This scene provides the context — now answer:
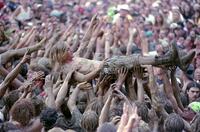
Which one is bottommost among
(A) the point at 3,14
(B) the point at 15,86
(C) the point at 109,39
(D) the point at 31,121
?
(A) the point at 3,14

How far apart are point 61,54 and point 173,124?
7.47 feet

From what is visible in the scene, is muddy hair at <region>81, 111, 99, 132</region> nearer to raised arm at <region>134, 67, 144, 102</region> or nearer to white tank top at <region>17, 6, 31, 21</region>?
raised arm at <region>134, 67, 144, 102</region>

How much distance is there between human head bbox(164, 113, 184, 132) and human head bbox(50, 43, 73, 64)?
7.03 ft

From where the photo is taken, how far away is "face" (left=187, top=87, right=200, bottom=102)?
348 inches

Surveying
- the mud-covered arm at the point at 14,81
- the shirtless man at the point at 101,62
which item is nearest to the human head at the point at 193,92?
the shirtless man at the point at 101,62

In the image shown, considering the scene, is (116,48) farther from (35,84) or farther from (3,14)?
(3,14)

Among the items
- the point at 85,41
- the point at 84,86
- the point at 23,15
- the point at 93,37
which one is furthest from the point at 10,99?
the point at 23,15

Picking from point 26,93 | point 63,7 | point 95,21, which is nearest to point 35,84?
point 26,93

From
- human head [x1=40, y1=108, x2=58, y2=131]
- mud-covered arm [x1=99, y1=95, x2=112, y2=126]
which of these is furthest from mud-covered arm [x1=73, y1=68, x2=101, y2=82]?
human head [x1=40, y1=108, x2=58, y2=131]

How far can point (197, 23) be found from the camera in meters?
17.6

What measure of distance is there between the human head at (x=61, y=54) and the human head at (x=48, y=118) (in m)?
1.89

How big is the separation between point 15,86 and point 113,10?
416 inches

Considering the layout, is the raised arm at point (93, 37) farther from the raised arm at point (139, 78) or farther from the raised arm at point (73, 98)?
the raised arm at point (139, 78)

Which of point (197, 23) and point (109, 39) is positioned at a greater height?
point (109, 39)
